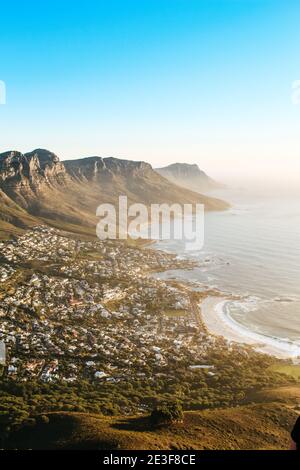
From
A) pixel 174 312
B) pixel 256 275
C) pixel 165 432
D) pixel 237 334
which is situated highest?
pixel 256 275

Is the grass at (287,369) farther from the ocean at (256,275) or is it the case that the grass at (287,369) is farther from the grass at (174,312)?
the grass at (174,312)

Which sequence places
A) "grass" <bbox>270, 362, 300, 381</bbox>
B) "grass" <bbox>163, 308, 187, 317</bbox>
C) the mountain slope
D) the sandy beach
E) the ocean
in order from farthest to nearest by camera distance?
1. "grass" <bbox>163, 308, 187, 317</bbox>
2. the ocean
3. the sandy beach
4. "grass" <bbox>270, 362, 300, 381</bbox>
5. the mountain slope

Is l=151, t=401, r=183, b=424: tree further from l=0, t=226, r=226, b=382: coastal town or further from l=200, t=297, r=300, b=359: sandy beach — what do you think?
l=200, t=297, r=300, b=359: sandy beach

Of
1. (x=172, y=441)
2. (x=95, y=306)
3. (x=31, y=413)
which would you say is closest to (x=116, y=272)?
(x=95, y=306)

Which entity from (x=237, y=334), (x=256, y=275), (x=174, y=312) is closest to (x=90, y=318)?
(x=174, y=312)

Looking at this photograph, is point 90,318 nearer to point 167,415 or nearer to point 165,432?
point 167,415

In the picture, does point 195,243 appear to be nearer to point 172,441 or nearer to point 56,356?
point 56,356

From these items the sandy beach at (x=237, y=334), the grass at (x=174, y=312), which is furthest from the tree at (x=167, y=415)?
the grass at (x=174, y=312)

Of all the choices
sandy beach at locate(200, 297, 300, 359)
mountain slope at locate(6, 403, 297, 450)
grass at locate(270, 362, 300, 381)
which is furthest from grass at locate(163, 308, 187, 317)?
mountain slope at locate(6, 403, 297, 450)
